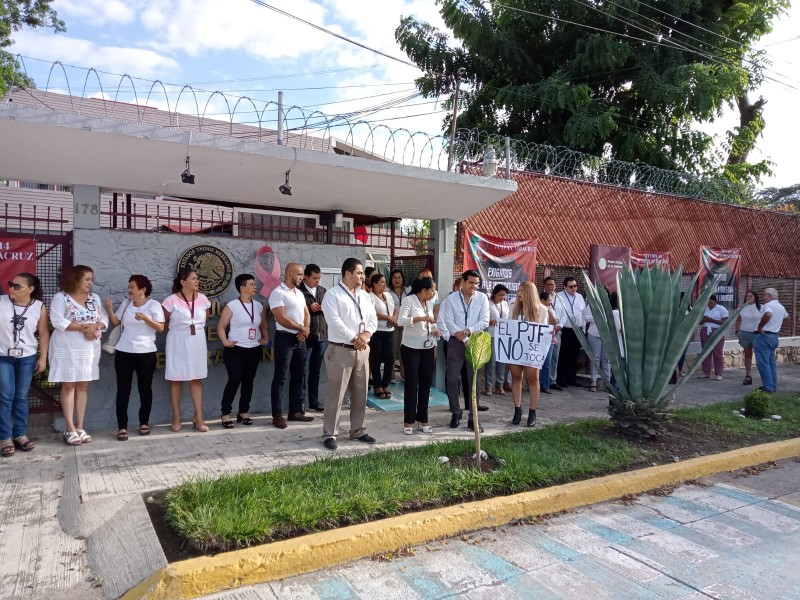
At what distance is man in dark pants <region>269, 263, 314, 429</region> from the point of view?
6.36 metres

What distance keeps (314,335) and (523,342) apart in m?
2.51

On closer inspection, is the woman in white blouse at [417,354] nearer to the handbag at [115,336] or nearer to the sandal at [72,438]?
the handbag at [115,336]

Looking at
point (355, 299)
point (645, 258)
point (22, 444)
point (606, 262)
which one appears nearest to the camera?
point (22, 444)

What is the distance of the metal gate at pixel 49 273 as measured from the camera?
6.02 metres

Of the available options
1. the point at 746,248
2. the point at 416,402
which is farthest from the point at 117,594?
the point at 746,248

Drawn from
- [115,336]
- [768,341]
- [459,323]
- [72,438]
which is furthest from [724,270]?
[72,438]

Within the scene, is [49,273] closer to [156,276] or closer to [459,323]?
[156,276]

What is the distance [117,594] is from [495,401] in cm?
584

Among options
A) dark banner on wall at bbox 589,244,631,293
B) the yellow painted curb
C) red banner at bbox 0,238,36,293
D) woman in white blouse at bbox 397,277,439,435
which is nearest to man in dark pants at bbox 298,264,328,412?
woman in white blouse at bbox 397,277,439,435

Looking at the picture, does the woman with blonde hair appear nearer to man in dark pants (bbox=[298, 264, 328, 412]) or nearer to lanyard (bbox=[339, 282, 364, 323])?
lanyard (bbox=[339, 282, 364, 323])

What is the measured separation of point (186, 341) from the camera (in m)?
6.08

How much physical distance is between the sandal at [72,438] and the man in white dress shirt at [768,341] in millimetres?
9645

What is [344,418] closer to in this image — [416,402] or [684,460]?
[416,402]

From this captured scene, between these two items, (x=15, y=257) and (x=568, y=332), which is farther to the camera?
(x=568, y=332)
